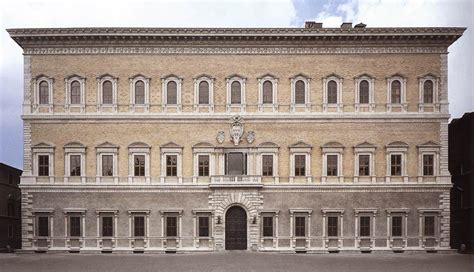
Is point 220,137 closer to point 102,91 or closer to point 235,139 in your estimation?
point 235,139

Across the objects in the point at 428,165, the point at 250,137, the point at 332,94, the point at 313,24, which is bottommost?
the point at 428,165

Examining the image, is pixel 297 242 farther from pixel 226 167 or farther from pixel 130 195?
pixel 130 195

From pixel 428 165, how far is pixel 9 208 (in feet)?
118

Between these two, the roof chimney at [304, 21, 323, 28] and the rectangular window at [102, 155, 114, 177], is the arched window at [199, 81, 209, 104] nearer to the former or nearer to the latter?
the rectangular window at [102, 155, 114, 177]

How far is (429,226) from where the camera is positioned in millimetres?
42344

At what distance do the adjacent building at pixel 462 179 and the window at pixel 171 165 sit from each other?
2228 centimetres

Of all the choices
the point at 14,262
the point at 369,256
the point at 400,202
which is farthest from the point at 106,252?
the point at 400,202

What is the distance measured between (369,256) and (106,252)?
1847 cm

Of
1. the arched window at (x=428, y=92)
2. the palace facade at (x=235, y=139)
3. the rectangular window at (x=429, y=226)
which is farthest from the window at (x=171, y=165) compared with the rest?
the arched window at (x=428, y=92)

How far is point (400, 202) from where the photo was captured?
4228 cm

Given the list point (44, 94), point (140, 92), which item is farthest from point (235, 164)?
point (44, 94)

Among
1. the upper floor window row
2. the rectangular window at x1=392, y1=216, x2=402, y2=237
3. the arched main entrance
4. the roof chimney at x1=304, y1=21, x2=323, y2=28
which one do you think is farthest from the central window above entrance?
the roof chimney at x1=304, y1=21, x2=323, y2=28

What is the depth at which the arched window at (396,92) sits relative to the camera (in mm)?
42875

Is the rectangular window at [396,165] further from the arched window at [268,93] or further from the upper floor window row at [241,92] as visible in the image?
the arched window at [268,93]
